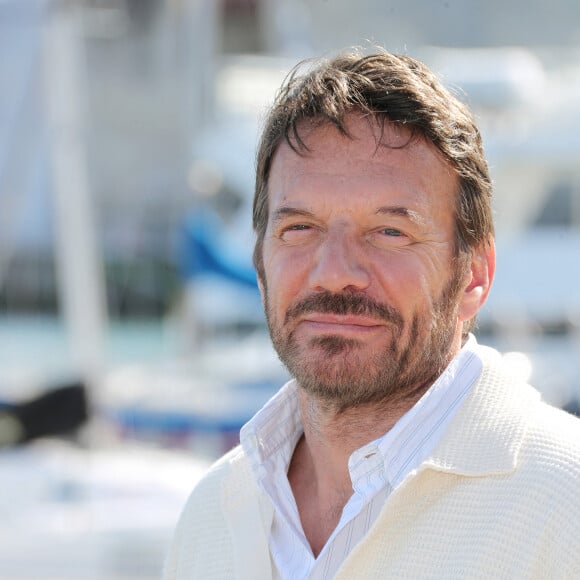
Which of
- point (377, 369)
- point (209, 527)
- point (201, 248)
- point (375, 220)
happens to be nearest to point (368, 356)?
point (377, 369)

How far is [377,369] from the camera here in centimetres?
199

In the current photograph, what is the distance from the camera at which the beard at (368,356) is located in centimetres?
199

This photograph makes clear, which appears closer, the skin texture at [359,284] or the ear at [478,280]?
the skin texture at [359,284]

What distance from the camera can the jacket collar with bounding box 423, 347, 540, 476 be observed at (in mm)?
1779

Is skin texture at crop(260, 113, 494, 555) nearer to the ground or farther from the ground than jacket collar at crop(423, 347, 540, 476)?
farther from the ground

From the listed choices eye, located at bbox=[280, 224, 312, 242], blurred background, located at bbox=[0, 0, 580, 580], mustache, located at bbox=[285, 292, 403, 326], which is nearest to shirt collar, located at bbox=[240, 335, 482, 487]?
mustache, located at bbox=[285, 292, 403, 326]

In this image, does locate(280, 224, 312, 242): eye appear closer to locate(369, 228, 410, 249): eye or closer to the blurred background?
locate(369, 228, 410, 249): eye

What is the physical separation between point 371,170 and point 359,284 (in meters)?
0.21

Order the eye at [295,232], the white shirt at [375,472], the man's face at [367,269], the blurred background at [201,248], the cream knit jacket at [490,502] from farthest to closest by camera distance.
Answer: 1. the blurred background at [201,248]
2. the eye at [295,232]
3. the man's face at [367,269]
4. the white shirt at [375,472]
5. the cream knit jacket at [490,502]

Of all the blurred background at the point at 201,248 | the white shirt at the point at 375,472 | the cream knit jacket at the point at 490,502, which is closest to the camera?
the cream knit jacket at the point at 490,502

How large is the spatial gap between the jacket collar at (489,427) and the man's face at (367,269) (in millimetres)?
142

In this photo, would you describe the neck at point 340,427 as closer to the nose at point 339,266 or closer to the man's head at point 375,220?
the man's head at point 375,220

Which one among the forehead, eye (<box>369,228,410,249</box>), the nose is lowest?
the nose

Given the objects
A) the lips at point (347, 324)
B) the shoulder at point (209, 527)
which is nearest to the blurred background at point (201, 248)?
the shoulder at point (209, 527)
